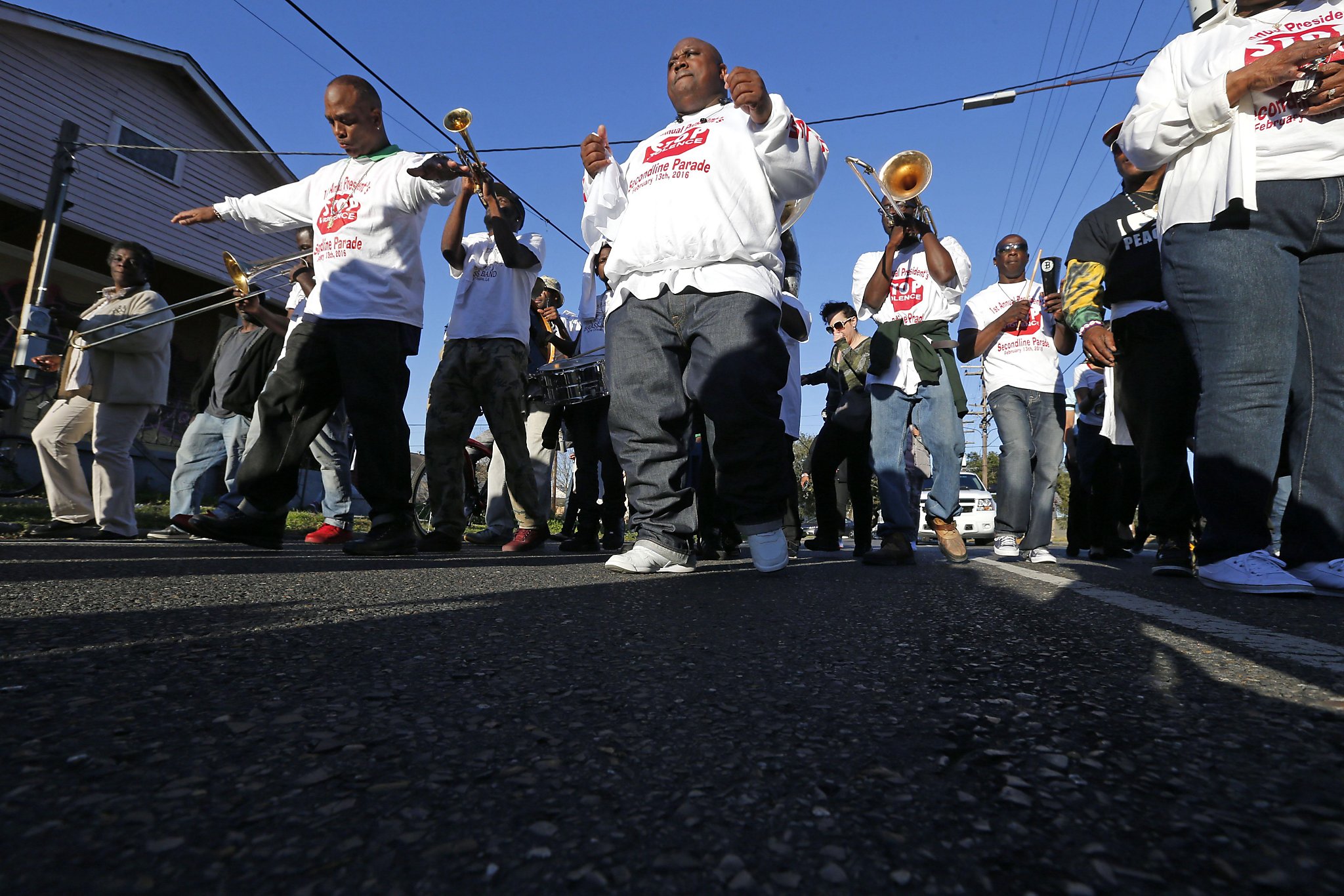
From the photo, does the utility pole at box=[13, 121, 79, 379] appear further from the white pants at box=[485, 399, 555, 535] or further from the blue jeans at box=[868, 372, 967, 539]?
the blue jeans at box=[868, 372, 967, 539]

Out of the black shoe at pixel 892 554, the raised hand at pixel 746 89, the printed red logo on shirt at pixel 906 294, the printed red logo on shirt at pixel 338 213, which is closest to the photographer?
the raised hand at pixel 746 89

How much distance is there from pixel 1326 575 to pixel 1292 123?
140 centimetres

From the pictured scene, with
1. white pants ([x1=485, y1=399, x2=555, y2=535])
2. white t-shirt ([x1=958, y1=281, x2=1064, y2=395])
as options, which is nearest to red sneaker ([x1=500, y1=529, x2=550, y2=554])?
white pants ([x1=485, y1=399, x2=555, y2=535])

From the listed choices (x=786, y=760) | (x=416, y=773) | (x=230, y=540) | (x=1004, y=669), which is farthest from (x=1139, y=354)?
(x=230, y=540)

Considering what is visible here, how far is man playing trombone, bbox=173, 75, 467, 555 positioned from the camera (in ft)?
12.3

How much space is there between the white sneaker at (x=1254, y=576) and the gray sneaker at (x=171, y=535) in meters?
5.50

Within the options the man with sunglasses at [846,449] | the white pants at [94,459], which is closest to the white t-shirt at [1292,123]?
the man with sunglasses at [846,449]

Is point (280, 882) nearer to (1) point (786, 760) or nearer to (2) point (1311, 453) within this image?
(1) point (786, 760)

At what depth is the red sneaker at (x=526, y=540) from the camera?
209 inches

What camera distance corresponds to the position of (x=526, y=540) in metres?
5.32

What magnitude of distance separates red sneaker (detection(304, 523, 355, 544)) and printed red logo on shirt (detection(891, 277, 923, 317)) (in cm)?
384

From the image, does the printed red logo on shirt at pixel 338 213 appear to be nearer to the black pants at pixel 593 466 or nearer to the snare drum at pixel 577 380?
the snare drum at pixel 577 380

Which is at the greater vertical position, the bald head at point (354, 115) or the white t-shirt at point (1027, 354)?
the bald head at point (354, 115)

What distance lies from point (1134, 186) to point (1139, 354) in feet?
2.49
